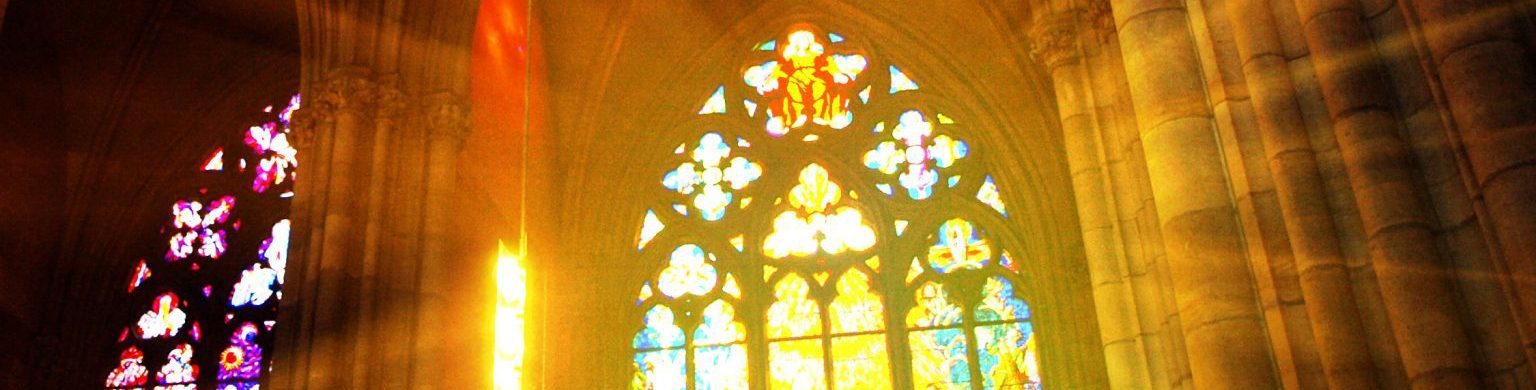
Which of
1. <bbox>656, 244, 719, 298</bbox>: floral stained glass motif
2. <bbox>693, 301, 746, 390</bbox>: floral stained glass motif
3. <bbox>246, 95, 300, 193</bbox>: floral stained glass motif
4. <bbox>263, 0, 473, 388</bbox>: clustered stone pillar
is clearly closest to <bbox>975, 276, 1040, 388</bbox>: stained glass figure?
<bbox>693, 301, 746, 390</bbox>: floral stained glass motif

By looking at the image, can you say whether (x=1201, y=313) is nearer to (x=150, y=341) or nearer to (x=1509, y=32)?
(x=1509, y=32)

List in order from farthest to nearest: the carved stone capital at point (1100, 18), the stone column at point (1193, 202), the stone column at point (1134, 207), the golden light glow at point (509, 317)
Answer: the golden light glow at point (509, 317) → the carved stone capital at point (1100, 18) → the stone column at point (1134, 207) → the stone column at point (1193, 202)

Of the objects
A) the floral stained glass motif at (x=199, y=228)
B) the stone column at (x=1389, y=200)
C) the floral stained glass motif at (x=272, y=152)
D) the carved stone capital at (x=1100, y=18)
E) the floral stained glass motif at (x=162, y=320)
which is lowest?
the stone column at (x=1389, y=200)

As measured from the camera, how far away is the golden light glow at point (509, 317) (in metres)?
12.2

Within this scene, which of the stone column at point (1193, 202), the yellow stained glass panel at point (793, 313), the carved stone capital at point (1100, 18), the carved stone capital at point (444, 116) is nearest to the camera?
the stone column at point (1193, 202)

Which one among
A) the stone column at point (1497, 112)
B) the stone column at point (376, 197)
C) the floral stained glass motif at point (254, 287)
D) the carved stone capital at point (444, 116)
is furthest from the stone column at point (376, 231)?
the stone column at point (1497, 112)

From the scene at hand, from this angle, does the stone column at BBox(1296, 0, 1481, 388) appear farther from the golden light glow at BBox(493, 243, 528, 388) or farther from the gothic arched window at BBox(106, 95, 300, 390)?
the gothic arched window at BBox(106, 95, 300, 390)

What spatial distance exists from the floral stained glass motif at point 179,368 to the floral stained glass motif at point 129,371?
159 mm

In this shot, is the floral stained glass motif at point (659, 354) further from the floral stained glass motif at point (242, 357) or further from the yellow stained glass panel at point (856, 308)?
the floral stained glass motif at point (242, 357)

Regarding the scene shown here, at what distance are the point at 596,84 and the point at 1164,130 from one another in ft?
31.9

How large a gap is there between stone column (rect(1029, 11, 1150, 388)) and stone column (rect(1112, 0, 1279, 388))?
356 centimetres

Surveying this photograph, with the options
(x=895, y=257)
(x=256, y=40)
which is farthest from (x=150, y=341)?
(x=895, y=257)

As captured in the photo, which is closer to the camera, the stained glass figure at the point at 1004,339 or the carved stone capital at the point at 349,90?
the carved stone capital at the point at 349,90

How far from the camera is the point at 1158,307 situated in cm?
888
